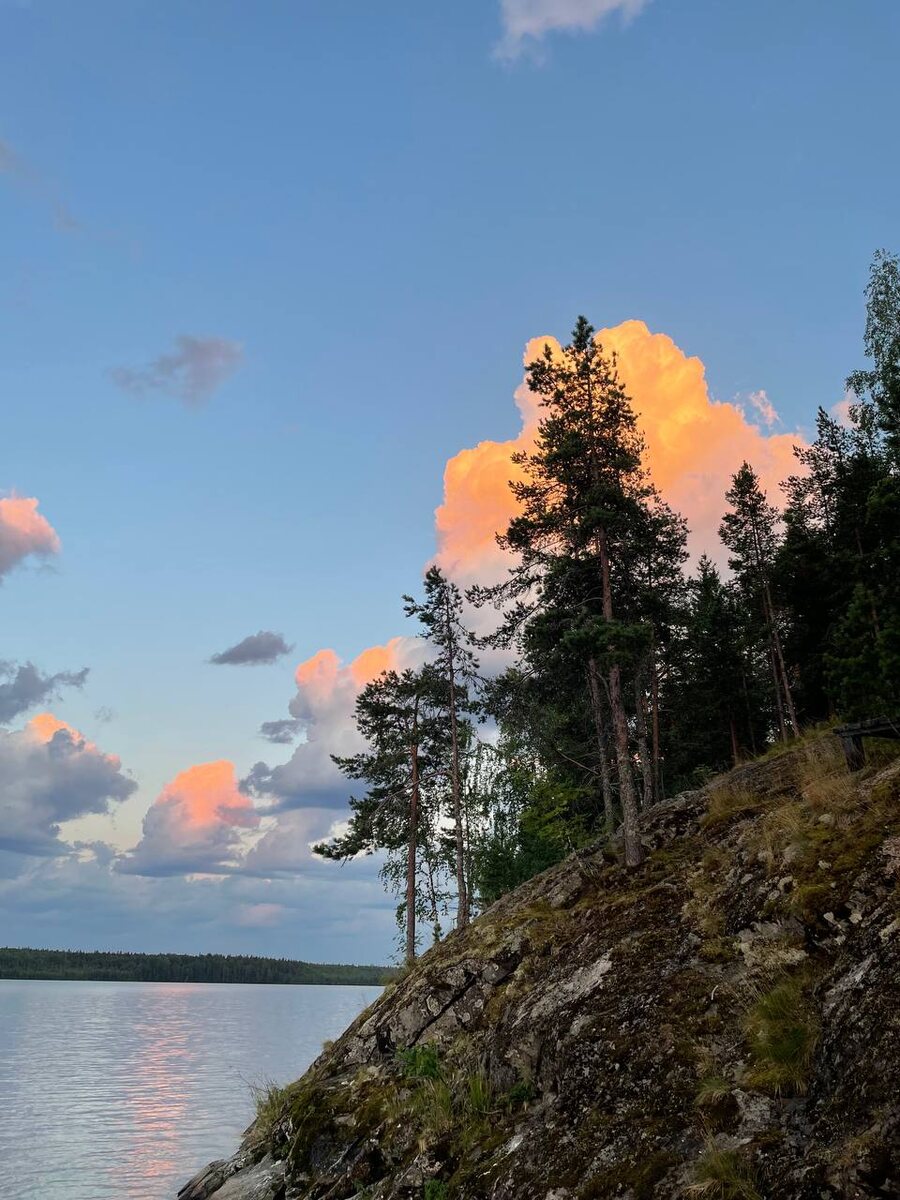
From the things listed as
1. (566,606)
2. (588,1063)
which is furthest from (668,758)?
(588,1063)

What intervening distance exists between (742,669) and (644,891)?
106ft

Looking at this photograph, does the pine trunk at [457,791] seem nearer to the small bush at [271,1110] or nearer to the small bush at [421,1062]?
the small bush at [271,1110]

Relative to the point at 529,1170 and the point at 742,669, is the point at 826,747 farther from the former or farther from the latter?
the point at 742,669

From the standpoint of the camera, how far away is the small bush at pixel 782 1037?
8016 mm

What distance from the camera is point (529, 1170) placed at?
9.11m

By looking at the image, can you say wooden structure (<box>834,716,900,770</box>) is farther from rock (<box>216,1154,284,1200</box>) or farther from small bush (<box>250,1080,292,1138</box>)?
small bush (<box>250,1080,292,1138</box>)

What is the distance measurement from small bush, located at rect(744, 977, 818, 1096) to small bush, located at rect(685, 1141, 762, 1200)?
92 cm

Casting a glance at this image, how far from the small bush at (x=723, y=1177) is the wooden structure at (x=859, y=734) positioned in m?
9.20

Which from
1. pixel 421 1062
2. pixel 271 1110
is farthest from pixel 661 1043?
pixel 271 1110

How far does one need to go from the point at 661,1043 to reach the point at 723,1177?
8.16 ft

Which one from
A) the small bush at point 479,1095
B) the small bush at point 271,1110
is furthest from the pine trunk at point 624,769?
the small bush at point 271,1110

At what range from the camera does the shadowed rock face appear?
7.49 meters

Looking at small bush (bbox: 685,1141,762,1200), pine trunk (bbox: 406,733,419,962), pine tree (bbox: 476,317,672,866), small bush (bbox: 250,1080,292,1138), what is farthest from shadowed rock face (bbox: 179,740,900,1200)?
pine trunk (bbox: 406,733,419,962)

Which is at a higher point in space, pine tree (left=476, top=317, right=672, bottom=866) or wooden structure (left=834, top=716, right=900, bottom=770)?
pine tree (left=476, top=317, right=672, bottom=866)
